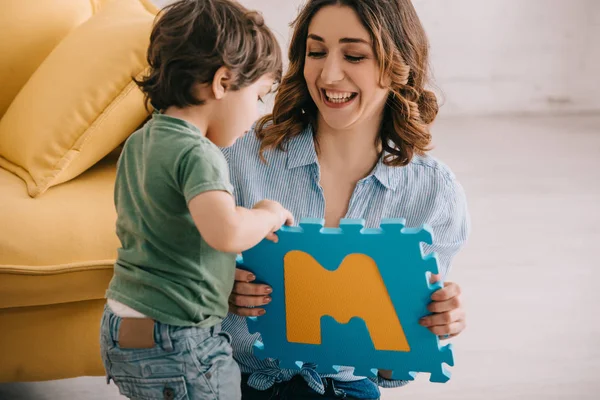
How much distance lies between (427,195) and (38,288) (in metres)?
0.87

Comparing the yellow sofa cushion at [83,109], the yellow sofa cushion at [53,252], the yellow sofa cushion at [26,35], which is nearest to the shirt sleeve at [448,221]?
the yellow sofa cushion at [53,252]

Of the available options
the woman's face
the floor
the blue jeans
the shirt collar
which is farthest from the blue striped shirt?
the floor

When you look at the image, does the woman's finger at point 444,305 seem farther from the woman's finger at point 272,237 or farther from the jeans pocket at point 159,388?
the jeans pocket at point 159,388

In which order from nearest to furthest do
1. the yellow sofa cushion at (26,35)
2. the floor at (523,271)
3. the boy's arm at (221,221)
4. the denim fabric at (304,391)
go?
the boy's arm at (221,221) < the denim fabric at (304,391) < the yellow sofa cushion at (26,35) < the floor at (523,271)

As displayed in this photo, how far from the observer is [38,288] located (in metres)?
1.83

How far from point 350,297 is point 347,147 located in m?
0.43

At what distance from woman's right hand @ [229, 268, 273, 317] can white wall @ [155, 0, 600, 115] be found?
13.0 ft

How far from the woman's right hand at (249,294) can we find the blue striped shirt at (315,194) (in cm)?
21

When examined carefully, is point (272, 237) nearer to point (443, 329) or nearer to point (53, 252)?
point (443, 329)

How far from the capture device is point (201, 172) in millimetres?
1213

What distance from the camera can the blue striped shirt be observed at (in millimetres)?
1706

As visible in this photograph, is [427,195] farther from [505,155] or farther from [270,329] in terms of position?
[505,155]

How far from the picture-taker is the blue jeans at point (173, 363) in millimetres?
1345

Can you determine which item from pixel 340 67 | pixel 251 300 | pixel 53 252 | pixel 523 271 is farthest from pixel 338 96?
pixel 523 271
